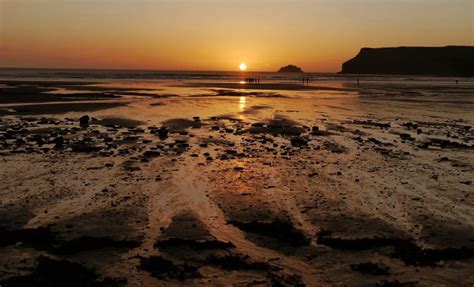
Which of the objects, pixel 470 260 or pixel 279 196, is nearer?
pixel 470 260

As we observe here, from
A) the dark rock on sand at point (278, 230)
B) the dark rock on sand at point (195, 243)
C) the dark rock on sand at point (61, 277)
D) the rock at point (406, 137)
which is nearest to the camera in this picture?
the dark rock on sand at point (61, 277)

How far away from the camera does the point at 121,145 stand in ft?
67.8

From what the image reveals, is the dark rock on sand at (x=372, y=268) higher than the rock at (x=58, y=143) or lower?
lower

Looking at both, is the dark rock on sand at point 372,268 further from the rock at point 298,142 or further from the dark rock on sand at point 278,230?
the rock at point 298,142

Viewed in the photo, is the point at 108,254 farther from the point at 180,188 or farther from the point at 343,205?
the point at 343,205

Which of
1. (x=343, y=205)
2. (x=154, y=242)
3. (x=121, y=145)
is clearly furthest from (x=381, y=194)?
(x=121, y=145)

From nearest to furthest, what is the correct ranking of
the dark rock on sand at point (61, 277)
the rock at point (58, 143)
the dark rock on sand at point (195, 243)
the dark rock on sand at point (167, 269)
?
1. the dark rock on sand at point (61, 277)
2. the dark rock on sand at point (167, 269)
3. the dark rock on sand at point (195, 243)
4. the rock at point (58, 143)

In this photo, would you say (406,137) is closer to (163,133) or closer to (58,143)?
(163,133)

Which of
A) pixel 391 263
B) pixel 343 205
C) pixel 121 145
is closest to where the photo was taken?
pixel 391 263

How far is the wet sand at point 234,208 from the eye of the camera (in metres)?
8.13

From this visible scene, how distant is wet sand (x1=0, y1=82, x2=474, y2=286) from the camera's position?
320 inches

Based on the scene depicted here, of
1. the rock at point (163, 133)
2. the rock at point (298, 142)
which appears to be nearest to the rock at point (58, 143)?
the rock at point (163, 133)

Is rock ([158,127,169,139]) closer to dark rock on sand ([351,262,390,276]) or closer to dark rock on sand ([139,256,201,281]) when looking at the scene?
dark rock on sand ([139,256,201,281])

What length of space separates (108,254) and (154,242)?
1034mm
